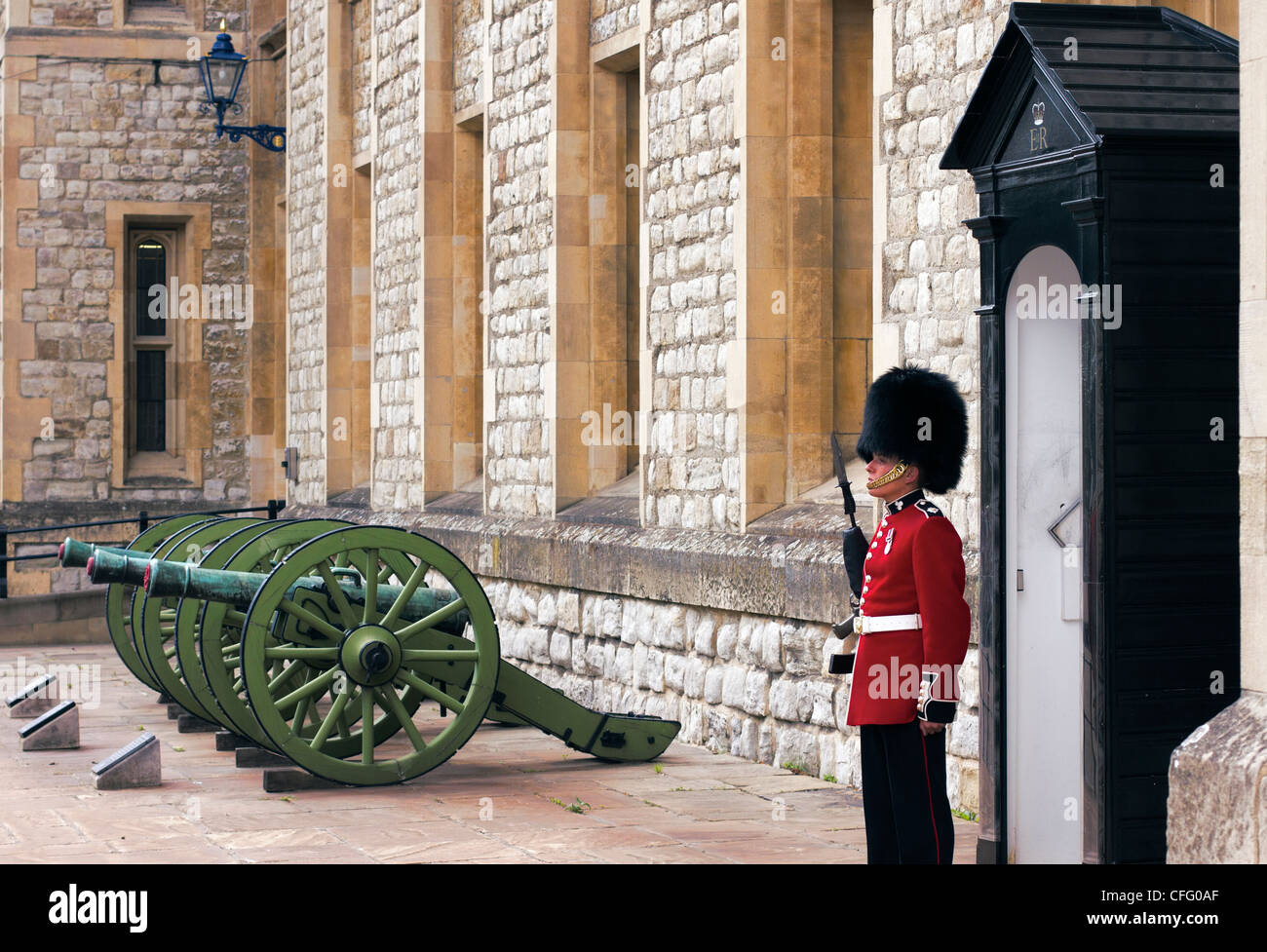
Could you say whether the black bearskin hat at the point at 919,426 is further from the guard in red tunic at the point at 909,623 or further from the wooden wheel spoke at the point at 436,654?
the wooden wheel spoke at the point at 436,654

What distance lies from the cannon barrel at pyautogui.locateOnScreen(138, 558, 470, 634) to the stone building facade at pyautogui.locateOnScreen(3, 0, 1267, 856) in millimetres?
1421

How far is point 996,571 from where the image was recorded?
536cm

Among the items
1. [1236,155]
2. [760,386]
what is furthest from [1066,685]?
[760,386]

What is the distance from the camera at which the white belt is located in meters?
5.00

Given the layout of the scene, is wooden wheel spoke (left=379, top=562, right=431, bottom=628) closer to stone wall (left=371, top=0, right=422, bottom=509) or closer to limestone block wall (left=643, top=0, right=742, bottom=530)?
limestone block wall (left=643, top=0, right=742, bottom=530)

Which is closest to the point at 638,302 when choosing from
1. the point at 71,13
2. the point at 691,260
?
the point at 691,260

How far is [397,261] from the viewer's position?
13781 mm

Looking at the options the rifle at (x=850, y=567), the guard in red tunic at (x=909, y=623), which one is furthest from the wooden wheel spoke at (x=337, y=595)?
the guard in red tunic at (x=909, y=623)

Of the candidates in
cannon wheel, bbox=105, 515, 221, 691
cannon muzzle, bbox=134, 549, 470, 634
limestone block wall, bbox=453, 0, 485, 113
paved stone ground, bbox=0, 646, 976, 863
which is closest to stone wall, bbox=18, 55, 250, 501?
limestone block wall, bbox=453, 0, 485, 113

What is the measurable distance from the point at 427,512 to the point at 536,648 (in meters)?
2.28

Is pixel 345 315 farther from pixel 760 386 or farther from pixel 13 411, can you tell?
pixel 760 386

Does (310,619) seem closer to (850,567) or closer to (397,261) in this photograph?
(850,567)

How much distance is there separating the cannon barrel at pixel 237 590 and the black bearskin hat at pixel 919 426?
300 centimetres

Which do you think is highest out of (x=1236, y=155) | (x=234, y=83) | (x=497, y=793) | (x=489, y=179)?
(x=234, y=83)
